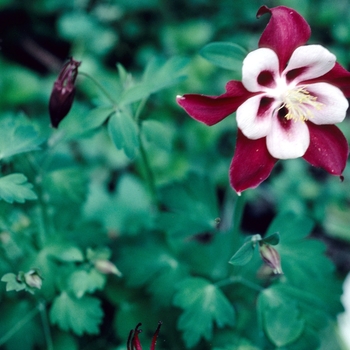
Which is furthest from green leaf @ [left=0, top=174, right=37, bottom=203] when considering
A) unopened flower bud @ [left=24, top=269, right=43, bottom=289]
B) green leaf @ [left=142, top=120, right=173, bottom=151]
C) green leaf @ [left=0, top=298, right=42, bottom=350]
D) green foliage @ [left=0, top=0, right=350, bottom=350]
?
green leaf @ [left=0, top=298, right=42, bottom=350]

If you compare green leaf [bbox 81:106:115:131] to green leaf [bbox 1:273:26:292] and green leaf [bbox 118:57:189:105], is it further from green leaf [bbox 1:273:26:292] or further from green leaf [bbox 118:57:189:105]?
green leaf [bbox 1:273:26:292]

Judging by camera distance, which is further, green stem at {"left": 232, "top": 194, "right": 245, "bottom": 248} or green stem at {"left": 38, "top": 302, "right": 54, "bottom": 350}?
green stem at {"left": 38, "top": 302, "right": 54, "bottom": 350}

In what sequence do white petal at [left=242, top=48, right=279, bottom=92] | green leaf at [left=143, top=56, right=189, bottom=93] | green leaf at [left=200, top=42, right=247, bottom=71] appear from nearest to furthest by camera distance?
1. white petal at [left=242, top=48, right=279, bottom=92]
2. green leaf at [left=200, top=42, right=247, bottom=71]
3. green leaf at [left=143, top=56, right=189, bottom=93]

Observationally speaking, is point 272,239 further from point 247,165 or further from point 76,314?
point 76,314

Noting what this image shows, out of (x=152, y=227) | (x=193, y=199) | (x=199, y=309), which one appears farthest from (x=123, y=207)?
(x=199, y=309)

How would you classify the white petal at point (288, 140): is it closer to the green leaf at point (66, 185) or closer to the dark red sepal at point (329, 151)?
the dark red sepal at point (329, 151)

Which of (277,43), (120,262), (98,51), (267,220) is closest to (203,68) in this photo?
(98,51)
